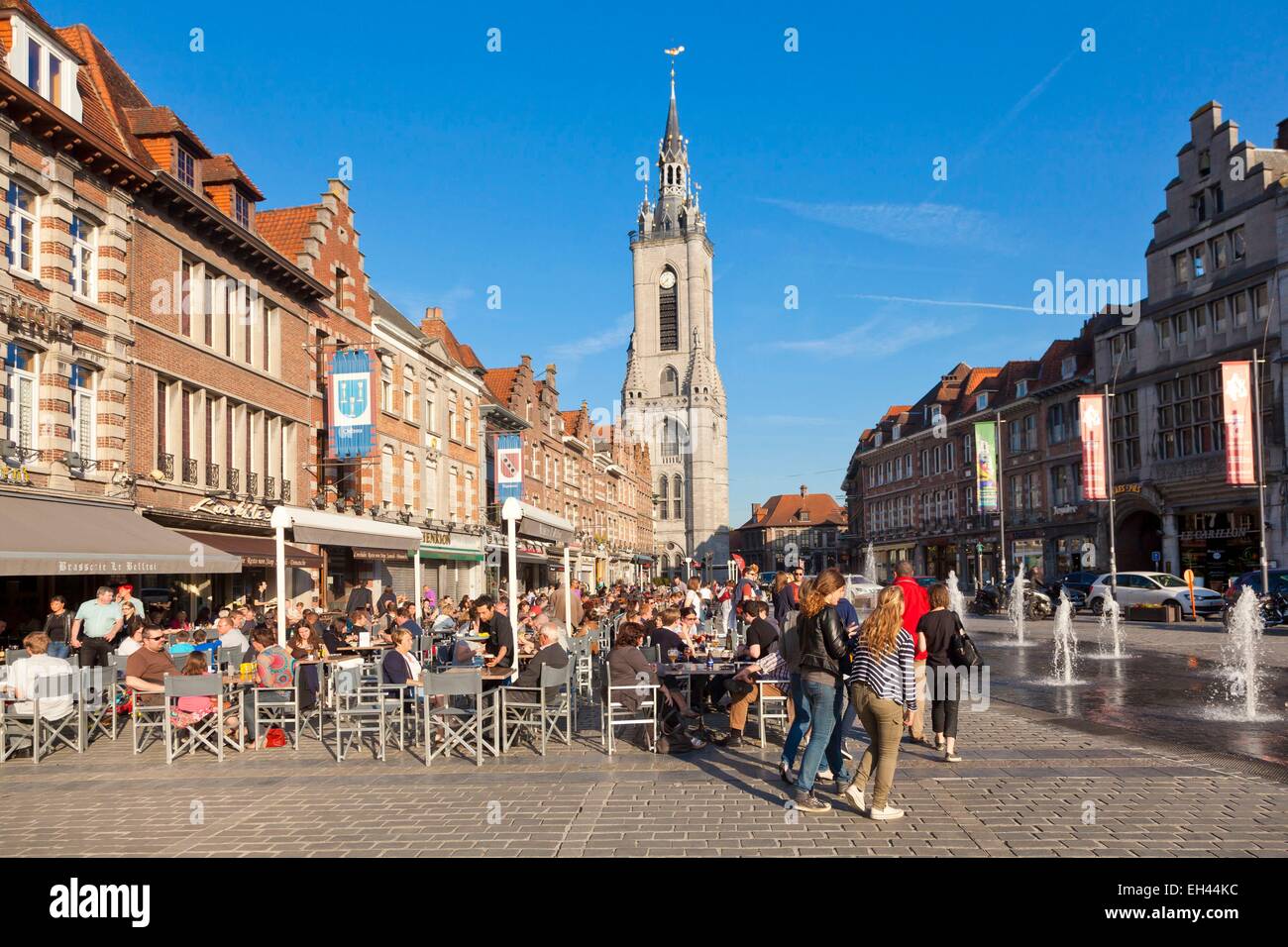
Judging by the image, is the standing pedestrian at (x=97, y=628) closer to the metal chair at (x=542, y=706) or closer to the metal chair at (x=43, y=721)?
the metal chair at (x=43, y=721)

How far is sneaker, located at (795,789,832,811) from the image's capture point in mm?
7258

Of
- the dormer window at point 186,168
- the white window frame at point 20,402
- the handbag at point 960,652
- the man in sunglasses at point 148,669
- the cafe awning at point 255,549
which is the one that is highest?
the dormer window at point 186,168

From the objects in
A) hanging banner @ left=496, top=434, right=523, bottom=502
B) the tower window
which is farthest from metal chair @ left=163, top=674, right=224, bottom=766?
the tower window

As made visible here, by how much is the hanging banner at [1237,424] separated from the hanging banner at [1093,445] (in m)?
5.96

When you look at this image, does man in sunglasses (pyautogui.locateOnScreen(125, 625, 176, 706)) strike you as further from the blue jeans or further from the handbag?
the handbag

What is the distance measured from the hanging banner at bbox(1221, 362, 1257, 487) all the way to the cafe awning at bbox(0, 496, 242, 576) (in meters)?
29.2

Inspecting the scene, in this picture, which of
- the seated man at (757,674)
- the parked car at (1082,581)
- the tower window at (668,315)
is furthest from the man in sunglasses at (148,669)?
the tower window at (668,315)

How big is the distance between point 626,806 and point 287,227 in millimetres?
23385

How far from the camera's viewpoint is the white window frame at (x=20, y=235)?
1582cm

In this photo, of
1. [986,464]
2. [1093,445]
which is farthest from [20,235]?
[986,464]

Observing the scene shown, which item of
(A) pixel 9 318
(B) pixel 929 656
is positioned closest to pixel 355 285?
(A) pixel 9 318

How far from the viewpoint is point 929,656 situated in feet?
29.9
